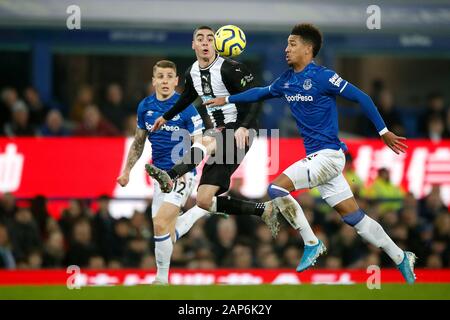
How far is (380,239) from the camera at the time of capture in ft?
38.8

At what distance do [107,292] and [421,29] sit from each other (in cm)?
1175

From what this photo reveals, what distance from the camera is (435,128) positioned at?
20.2m

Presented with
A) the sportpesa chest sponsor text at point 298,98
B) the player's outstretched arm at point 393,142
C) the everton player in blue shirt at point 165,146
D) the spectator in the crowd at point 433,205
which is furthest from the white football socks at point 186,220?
the spectator in the crowd at point 433,205

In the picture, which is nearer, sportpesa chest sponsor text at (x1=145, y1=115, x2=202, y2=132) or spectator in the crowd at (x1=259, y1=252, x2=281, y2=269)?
sportpesa chest sponsor text at (x1=145, y1=115, x2=202, y2=132)

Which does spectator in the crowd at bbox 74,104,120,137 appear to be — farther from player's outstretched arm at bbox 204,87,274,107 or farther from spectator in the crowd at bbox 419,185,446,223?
player's outstretched arm at bbox 204,87,274,107

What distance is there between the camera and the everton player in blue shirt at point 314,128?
451 inches

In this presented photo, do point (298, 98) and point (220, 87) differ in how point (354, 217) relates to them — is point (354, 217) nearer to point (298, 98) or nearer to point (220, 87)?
point (298, 98)

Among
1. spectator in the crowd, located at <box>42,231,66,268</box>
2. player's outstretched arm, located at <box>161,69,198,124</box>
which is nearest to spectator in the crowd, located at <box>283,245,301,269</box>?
spectator in the crowd, located at <box>42,231,66,268</box>

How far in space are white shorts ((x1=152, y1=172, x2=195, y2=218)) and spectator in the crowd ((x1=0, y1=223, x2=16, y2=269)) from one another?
4273 millimetres

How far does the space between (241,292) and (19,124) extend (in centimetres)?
813

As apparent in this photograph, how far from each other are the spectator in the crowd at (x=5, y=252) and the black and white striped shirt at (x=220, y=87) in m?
4.96

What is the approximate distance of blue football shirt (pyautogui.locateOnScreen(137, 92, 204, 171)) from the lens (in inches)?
508

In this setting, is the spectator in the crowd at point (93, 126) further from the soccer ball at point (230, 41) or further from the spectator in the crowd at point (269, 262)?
the soccer ball at point (230, 41)

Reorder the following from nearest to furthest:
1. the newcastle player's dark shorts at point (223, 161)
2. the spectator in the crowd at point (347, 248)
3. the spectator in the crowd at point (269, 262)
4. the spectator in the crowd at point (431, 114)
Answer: the newcastle player's dark shorts at point (223, 161) → the spectator in the crowd at point (269, 262) → the spectator in the crowd at point (347, 248) → the spectator in the crowd at point (431, 114)
